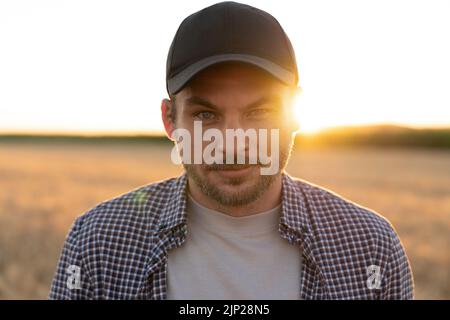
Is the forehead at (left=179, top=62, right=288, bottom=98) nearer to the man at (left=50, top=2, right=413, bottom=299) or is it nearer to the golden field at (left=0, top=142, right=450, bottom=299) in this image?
the man at (left=50, top=2, right=413, bottom=299)

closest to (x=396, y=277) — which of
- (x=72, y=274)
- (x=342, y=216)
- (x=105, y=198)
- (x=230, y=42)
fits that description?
(x=342, y=216)

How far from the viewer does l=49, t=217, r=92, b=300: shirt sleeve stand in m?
2.36

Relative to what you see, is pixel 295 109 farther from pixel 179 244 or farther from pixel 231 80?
pixel 179 244

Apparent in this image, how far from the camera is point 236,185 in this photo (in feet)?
7.85

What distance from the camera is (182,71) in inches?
94.5

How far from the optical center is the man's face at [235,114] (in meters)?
2.34

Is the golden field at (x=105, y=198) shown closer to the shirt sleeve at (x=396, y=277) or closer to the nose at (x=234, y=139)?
the nose at (x=234, y=139)

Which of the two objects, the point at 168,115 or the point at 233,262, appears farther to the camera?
the point at 168,115

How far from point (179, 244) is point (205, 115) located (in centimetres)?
51

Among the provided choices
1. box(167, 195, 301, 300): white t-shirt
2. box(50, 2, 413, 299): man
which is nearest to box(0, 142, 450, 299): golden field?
box(50, 2, 413, 299): man

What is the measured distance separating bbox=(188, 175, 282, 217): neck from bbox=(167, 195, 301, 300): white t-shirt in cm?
2

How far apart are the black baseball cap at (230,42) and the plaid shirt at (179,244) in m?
0.54

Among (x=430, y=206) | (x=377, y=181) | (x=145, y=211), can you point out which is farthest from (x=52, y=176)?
(x=145, y=211)

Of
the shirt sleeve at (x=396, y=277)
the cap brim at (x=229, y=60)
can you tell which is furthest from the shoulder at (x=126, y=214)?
the shirt sleeve at (x=396, y=277)
